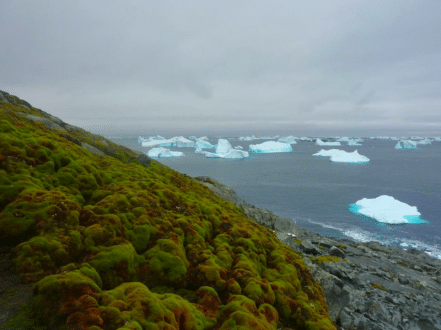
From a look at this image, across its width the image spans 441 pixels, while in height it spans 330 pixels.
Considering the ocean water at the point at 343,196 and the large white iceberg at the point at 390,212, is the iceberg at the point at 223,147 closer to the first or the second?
the ocean water at the point at 343,196

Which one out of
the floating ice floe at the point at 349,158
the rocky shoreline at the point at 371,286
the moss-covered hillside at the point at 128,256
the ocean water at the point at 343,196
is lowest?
the ocean water at the point at 343,196

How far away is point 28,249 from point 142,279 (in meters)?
3.67

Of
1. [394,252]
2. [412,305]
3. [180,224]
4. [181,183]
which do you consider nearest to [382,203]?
[394,252]

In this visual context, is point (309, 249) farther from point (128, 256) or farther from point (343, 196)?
point (343, 196)

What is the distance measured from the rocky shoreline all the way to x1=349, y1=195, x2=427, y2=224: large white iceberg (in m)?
20.5

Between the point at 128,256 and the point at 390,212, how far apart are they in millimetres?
57594

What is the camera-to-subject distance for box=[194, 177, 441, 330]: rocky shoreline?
43.8ft

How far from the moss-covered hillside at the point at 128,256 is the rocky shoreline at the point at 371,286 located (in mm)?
3535

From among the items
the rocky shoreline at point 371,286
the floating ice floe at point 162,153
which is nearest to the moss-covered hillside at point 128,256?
the rocky shoreline at point 371,286

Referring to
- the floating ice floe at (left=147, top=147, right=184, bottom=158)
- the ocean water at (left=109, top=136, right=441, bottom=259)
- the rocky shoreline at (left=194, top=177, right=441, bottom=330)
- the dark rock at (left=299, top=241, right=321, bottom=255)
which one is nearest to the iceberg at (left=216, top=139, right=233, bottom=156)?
the floating ice floe at (left=147, top=147, right=184, bottom=158)

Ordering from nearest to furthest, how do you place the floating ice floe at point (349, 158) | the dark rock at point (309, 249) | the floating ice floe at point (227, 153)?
the dark rock at point (309, 249) < the floating ice floe at point (349, 158) < the floating ice floe at point (227, 153)

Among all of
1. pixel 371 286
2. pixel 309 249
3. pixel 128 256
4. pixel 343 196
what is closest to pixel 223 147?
pixel 343 196

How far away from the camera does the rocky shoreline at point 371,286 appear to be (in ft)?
43.8

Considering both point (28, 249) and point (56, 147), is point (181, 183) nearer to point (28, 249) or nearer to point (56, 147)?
point (56, 147)
